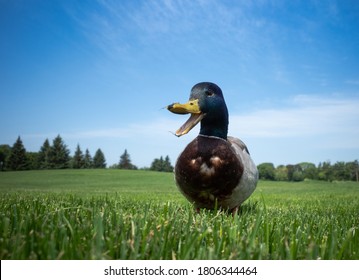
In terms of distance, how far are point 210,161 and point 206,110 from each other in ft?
1.91

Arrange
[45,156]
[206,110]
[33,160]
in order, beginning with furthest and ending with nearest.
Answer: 1. [45,156]
2. [33,160]
3. [206,110]

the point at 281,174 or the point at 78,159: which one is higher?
the point at 78,159

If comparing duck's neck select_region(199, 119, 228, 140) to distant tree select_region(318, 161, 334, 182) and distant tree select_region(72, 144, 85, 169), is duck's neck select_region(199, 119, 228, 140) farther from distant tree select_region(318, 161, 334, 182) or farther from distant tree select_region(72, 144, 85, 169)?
distant tree select_region(72, 144, 85, 169)

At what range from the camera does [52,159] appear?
73.5 meters

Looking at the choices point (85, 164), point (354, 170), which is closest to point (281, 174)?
point (354, 170)

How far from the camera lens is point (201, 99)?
334 centimetres

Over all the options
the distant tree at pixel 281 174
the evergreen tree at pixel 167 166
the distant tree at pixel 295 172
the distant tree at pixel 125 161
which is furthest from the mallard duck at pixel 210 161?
the distant tree at pixel 125 161

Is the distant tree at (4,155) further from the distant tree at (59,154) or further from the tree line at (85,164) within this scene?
the distant tree at (59,154)

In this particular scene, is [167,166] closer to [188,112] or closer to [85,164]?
[85,164]

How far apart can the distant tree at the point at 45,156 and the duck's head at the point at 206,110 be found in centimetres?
7548
